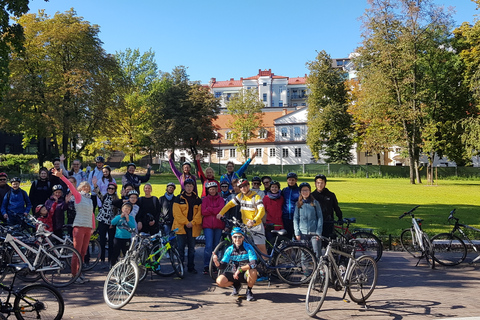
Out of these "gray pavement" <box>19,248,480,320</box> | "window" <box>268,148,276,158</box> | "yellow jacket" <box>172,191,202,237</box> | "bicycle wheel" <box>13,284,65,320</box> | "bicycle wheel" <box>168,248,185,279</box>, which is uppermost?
"window" <box>268,148,276,158</box>

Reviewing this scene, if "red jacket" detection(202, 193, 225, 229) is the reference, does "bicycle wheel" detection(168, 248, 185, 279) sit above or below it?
below

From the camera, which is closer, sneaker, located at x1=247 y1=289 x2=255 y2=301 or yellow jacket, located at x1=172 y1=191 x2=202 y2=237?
sneaker, located at x1=247 y1=289 x2=255 y2=301

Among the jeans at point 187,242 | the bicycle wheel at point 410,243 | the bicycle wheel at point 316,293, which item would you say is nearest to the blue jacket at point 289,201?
the jeans at point 187,242

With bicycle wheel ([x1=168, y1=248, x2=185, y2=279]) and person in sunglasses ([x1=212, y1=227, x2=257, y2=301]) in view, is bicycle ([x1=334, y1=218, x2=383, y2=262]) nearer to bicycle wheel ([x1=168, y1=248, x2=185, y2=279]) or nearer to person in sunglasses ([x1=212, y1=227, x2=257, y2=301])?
person in sunglasses ([x1=212, y1=227, x2=257, y2=301])

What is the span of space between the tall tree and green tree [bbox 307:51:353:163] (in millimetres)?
Result: 20283

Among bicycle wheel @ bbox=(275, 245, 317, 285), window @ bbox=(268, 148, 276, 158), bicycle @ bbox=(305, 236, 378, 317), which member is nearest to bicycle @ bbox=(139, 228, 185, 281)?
bicycle wheel @ bbox=(275, 245, 317, 285)

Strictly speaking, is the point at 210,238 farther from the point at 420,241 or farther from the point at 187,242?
the point at 420,241

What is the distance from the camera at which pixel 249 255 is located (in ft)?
22.1

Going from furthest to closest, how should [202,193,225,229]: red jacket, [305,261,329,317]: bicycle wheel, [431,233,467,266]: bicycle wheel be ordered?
1. [431,233,467,266]: bicycle wheel
2. [202,193,225,229]: red jacket
3. [305,261,329,317]: bicycle wheel

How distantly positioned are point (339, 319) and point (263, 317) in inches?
42.5

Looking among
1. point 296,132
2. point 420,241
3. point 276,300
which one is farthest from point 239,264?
point 296,132

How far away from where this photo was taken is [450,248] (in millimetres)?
9562

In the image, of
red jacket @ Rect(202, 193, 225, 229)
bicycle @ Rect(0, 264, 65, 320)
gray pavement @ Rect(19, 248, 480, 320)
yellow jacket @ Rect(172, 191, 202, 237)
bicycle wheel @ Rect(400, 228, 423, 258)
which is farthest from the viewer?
bicycle wheel @ Rect(400, 228, 423, 258)

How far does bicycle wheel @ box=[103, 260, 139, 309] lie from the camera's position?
6.47 m
